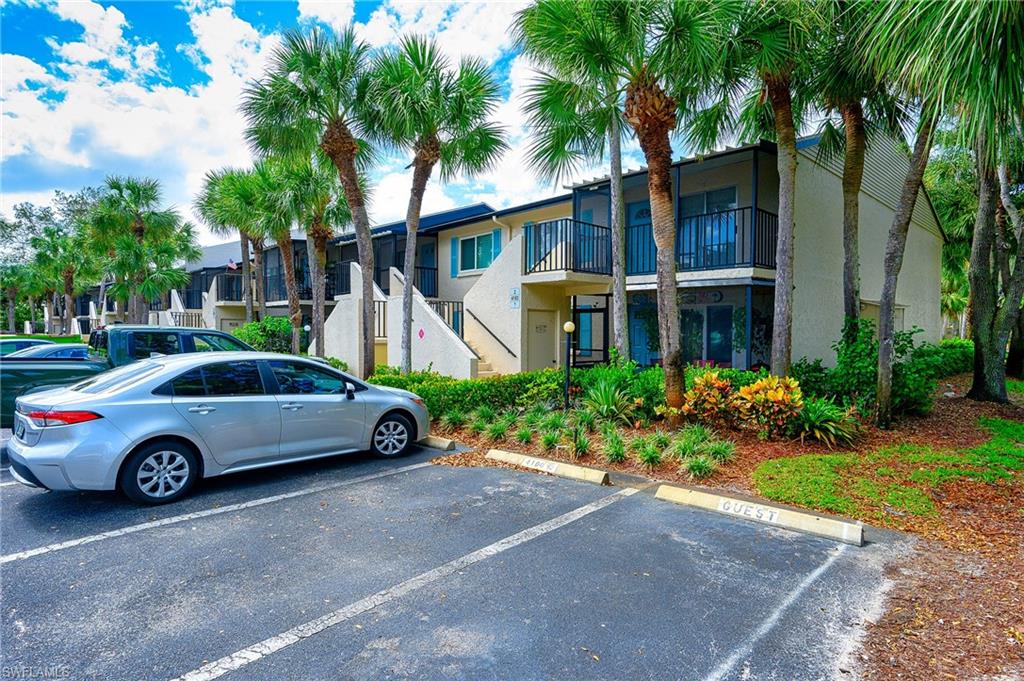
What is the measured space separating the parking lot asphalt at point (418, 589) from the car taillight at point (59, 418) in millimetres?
950

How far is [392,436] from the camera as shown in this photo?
765 centimetres

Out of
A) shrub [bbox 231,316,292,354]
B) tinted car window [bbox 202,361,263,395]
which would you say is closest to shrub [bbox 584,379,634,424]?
tinted car window [bbox 202,361,263,395]

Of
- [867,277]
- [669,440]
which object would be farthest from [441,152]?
[867,277]

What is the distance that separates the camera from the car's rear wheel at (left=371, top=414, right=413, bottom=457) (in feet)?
24.7

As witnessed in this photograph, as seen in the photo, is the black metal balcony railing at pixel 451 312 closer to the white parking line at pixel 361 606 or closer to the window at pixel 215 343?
the window at pixel 215 343

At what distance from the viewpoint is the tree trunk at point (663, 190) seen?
7723mm

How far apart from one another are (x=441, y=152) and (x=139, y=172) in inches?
760

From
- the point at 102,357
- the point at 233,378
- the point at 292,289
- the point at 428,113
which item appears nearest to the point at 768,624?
the point at 233,378

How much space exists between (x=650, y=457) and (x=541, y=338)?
788cm

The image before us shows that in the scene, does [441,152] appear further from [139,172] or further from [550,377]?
[139,172]

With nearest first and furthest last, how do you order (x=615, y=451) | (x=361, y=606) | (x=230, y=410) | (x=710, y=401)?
(x=361, y=606), (x=230, y=410), (x=615, y=451), (x=710, y=401)

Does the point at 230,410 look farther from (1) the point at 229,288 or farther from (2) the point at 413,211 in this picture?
(1) the point at 229,288

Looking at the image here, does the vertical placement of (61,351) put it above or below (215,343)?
below

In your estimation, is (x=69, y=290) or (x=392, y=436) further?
(x=69, y=290)
